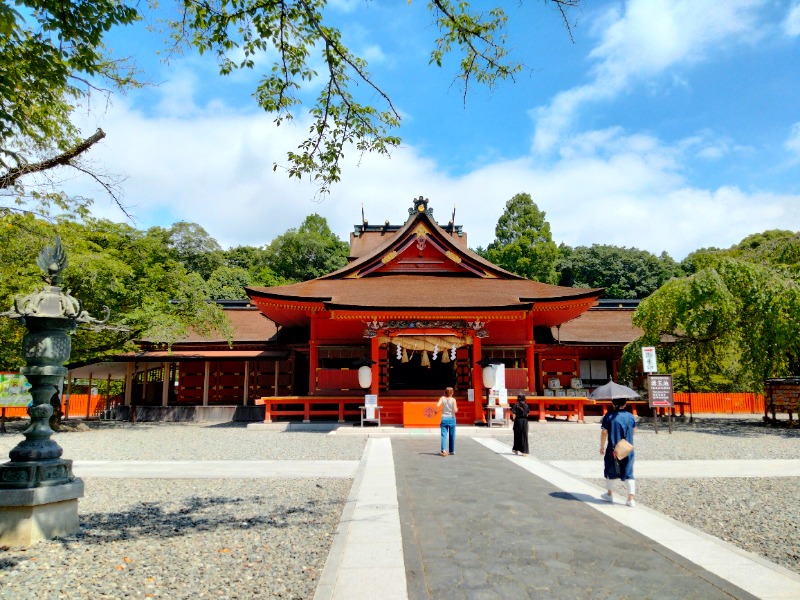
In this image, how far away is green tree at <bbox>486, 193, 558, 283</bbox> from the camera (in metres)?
46.9

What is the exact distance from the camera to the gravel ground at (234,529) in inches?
168

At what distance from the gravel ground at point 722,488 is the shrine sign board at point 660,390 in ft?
3.38

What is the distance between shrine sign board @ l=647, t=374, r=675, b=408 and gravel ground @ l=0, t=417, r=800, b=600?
3.43 metres

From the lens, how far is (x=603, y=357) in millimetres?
24109

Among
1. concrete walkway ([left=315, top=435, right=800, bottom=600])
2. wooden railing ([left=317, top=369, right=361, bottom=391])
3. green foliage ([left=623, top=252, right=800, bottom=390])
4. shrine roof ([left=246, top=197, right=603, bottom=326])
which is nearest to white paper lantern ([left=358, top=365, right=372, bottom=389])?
wooden railing ([left=317, top=369, right=361, bottom=391])

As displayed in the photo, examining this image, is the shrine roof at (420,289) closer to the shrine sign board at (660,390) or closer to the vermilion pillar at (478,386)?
A: the vermilion pillar at (478,386)

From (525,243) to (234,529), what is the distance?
44325 millimetres

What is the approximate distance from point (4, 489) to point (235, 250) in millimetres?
59410

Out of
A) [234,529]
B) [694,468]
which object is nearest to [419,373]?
[694,468]

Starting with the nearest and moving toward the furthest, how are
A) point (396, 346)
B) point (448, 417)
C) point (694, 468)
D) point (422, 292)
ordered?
point (694, 468)
point (448, 417)
point (422, 292)
point (396, 346)

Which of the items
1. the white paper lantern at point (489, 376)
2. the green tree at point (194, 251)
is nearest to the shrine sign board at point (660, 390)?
the white paper lantern at point (489, 376)

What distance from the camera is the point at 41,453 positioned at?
5457 mm

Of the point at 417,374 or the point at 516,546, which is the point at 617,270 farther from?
the point at 516,546

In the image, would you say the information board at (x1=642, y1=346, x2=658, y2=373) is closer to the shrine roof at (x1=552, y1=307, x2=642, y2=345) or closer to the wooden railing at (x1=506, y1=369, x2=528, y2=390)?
the wooden railing at (x1=506, y1=369, x2=528, y2=390)
